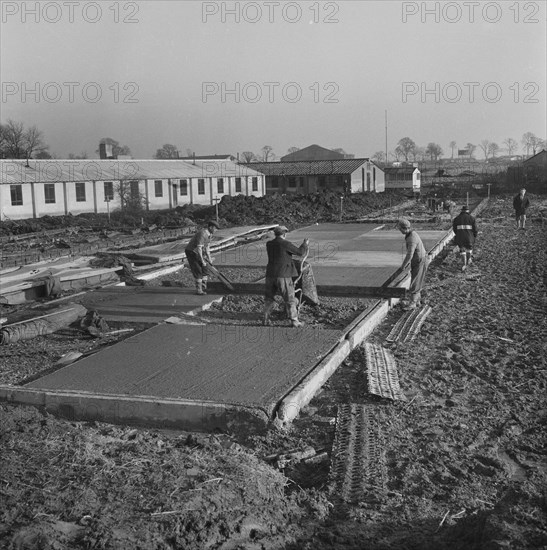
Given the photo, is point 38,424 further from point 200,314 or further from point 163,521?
point 200,314

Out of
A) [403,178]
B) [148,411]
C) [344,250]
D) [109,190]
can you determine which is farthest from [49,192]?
[403,178]

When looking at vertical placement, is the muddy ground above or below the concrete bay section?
below

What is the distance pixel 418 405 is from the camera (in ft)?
24.5

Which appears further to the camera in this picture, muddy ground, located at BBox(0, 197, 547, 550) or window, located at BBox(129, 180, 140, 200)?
window, located at BBox(129, 180, 140, 200)

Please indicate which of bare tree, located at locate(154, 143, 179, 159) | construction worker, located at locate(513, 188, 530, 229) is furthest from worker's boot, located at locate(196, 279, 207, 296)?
bare tree, located at locate(154, 143, 179, 159)

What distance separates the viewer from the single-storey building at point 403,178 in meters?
67.3

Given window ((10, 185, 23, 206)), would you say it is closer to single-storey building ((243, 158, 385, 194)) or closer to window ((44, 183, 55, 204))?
window ((44, 183, 55, 204))

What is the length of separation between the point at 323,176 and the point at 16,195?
2982 cm

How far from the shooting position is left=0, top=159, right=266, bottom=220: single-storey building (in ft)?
115

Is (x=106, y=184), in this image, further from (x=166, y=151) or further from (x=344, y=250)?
(x=166, y=151)

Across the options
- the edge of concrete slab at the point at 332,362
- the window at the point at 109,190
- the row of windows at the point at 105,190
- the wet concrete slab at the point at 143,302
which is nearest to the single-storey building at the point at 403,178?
the row of windows at the point at 105,190

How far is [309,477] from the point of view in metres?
5.95

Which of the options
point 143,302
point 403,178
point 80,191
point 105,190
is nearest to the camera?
point 143,302

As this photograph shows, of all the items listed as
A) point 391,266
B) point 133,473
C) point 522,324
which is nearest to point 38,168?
point 391,266
